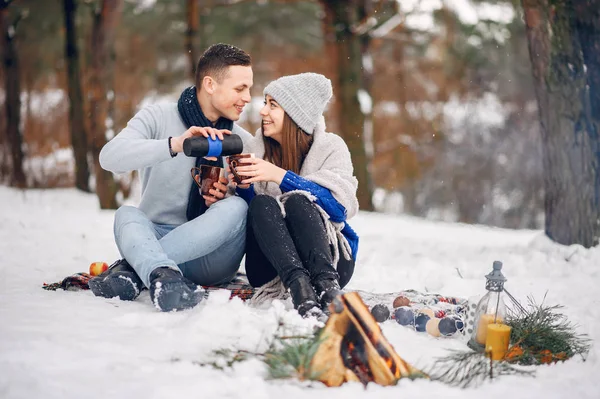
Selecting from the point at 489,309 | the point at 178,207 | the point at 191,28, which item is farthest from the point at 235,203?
the point at 191,28

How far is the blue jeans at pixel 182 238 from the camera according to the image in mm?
2803

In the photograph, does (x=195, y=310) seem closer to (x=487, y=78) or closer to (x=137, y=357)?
(x=137, y=357)

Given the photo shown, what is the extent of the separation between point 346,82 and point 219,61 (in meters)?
4.95

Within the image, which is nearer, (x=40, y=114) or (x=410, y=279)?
(x=410, y=279)

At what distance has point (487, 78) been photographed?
46.6ft

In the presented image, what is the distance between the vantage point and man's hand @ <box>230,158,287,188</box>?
9.55ft

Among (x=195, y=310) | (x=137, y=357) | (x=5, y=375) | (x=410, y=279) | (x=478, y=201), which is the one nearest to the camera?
(x=5, y=375)

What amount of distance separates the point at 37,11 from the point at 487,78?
369 inches

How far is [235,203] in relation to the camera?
9.79 feet

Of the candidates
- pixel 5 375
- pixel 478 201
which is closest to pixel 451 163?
pixel 478 201

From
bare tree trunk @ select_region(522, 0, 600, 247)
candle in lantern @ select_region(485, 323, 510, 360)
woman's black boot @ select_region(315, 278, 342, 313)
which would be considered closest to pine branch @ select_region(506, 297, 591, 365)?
candle in lantern @ select_region(485, 323, 510, 360)

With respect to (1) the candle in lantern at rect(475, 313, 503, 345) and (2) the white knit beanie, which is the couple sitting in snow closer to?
(2) the white knit beanie

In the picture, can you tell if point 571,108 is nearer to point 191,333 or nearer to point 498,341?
point 498,341

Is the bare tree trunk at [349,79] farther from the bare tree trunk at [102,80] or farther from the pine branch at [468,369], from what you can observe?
the pine branch at [468,369]
